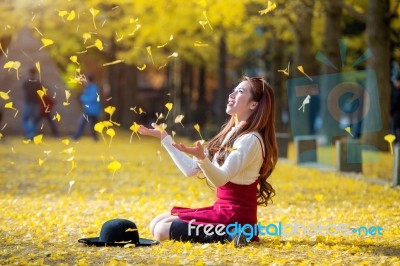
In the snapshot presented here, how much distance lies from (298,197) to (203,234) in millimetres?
4946

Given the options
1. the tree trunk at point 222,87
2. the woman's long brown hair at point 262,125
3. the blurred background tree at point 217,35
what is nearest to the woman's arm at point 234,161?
→ the woman's long brown hair at point 262,125

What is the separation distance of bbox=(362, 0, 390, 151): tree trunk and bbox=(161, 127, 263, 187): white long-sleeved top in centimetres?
1240

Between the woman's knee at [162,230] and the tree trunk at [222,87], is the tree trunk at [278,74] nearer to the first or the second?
the tree trunk at [222,87]

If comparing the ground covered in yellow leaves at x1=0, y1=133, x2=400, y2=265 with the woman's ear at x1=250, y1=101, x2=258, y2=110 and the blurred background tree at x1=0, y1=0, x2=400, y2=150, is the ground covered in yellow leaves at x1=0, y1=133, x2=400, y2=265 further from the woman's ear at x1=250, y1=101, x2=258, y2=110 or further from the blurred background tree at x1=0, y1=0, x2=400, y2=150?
the blurred background tree at x1=0, y1=0, x2=400, y2=150

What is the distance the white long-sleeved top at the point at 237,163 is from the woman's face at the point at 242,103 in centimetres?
14

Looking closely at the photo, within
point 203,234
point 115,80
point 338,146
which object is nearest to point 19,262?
point 203,234

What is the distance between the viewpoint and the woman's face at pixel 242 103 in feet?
25.1

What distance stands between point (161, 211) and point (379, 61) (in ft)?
34.4

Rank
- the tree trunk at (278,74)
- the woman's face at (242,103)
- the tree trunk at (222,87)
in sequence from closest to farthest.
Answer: the woman's face at (242,103), the tree trunk at (278,74), the tree trunk at (222,87)

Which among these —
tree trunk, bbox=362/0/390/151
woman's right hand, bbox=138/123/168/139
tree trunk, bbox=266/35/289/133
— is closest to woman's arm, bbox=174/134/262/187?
woman's right hand, bbox=138/123/168/139

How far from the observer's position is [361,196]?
12523 mm

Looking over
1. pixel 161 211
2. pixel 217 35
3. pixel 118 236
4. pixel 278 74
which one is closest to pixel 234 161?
pixel 118 236

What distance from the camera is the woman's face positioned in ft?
25.1

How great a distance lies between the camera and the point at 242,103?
764cm
